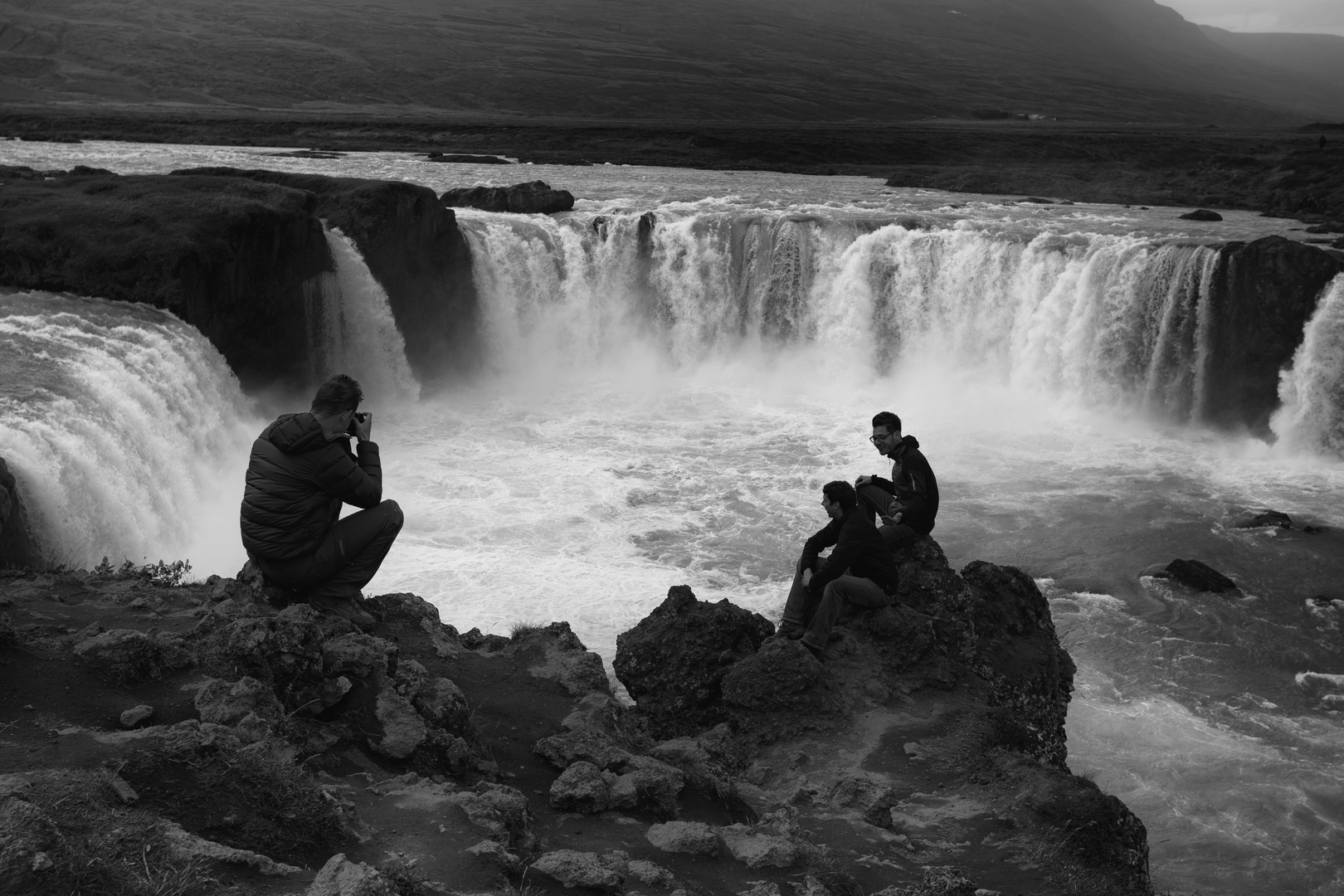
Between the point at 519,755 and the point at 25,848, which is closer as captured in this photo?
the point at 25,848

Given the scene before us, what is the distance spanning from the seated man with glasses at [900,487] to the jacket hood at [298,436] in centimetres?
454

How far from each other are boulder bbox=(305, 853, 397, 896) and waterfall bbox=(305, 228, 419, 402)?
22925 mm

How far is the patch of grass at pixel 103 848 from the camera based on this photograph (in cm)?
426

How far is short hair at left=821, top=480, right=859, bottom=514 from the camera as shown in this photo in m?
9.07

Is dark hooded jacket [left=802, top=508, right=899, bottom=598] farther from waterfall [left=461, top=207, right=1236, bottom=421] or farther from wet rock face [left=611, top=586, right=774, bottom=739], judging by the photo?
waterfall [left=461, top=207, right=1236, bottom=421]

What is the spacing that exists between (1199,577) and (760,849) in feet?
44.8

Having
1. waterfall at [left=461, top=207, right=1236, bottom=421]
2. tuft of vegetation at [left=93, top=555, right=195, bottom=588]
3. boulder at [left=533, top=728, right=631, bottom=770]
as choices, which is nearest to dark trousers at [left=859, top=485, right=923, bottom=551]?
boulder at [left=533, top=728, right=631, bottom=770]

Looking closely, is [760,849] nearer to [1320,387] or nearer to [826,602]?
[826,602]

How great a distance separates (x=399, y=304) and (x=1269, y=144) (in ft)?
180

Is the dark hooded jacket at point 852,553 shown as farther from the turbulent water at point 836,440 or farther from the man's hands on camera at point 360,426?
the turbulent water at point 836,440

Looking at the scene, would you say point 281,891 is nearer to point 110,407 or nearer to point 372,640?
point 372,640

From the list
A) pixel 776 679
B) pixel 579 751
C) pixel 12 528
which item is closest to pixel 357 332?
pixel 12 528

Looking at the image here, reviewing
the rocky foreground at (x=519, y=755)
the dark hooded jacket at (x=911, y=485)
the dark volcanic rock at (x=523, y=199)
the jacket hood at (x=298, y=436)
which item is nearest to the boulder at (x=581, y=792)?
the rocky foreground at (x=519, y=755)

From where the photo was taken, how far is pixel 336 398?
7039mm
